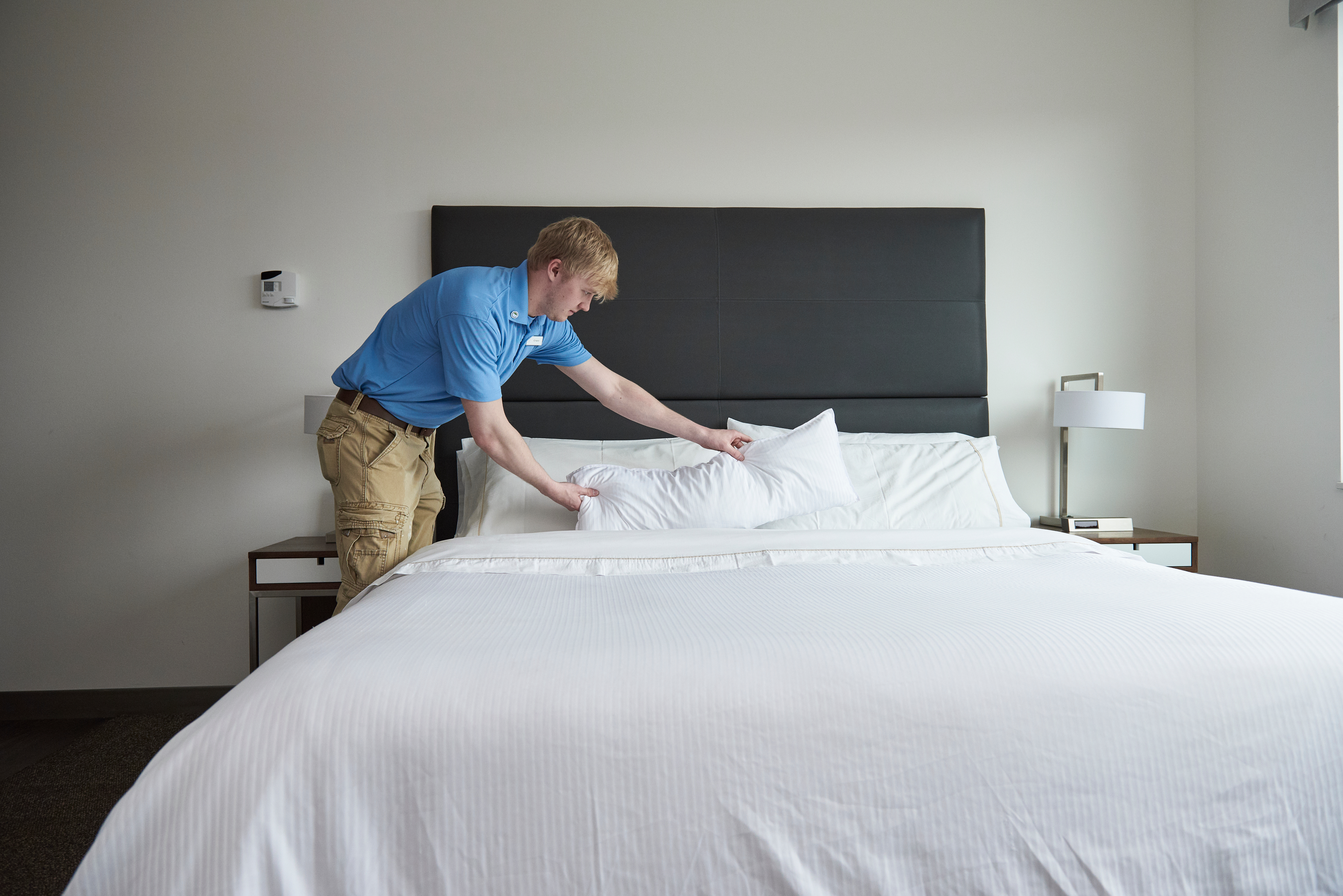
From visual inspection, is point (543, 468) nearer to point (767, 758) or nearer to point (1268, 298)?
point (767, 758)

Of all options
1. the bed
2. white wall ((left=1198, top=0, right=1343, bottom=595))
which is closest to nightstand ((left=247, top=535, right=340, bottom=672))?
the bed

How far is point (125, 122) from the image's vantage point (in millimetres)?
3076

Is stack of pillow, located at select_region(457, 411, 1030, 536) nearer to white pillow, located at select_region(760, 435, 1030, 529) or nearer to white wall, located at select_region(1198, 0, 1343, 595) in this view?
white pillow, located at select_region(760, 435, 1030, 529)

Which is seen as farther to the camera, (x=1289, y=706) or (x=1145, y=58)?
(x=1145, y=58)

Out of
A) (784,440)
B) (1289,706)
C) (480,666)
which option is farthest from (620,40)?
(1289,706)

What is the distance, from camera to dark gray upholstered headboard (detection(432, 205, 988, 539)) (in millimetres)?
3102

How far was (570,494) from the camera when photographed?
2.32 metres

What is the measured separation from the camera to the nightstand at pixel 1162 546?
2961mm

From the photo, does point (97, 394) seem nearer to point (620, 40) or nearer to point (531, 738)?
point (620, 40)

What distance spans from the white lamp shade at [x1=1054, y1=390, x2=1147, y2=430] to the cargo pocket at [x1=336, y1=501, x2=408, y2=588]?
2.46 meters

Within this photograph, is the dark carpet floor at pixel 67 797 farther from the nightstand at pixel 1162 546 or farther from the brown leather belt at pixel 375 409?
the nightstand at pixel 1162 546

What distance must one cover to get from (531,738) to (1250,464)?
327cm

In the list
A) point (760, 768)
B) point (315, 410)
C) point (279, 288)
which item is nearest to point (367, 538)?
point (315, 410)

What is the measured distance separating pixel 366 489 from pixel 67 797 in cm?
126
